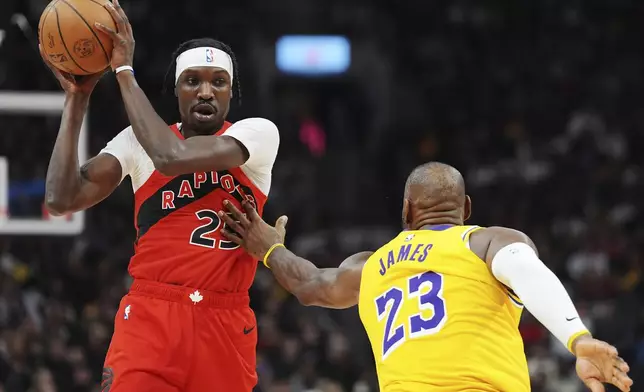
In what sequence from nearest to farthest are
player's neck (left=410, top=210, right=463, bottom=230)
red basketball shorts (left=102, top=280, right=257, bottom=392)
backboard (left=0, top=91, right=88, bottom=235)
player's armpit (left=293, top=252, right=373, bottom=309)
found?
player's neck (left=410, top=210, right=463, bottom=230) < red basketball shorts (left=102, top=280, right=257, bottom=392) < player's armpit (left=293, top=252, right=373, bottom=309) < backboard (left=0, top=91, right=88, bottom=235)

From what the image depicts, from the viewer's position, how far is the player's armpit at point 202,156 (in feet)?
16.4

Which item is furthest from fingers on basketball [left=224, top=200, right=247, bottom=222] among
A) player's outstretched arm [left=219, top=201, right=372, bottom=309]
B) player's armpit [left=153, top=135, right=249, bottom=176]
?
player's armpit [left=153, top=135, right=249, bottom=176]

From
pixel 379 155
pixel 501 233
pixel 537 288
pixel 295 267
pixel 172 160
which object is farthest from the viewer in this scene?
pixel 379 155

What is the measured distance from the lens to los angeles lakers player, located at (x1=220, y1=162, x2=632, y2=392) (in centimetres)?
418

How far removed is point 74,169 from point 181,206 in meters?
0.54

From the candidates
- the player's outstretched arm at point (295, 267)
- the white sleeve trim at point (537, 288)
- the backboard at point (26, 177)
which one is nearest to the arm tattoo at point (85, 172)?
the player's outstretched arm at point (295, 267)

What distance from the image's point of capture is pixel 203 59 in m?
5.33

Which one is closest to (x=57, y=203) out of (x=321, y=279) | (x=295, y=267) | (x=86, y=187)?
(x=86, y=187)

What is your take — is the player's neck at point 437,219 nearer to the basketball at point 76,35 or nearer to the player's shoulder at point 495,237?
the player's shoulder at point 495,237

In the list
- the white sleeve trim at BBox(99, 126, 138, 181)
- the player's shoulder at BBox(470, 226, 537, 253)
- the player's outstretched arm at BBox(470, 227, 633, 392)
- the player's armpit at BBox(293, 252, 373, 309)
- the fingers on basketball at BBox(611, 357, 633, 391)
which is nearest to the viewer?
the fingers on basketball at BBox(611, 357, 633, 391)

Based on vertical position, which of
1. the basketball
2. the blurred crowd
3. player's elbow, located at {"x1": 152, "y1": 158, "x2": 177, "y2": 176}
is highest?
the basketball

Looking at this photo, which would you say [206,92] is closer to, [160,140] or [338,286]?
[160,140]

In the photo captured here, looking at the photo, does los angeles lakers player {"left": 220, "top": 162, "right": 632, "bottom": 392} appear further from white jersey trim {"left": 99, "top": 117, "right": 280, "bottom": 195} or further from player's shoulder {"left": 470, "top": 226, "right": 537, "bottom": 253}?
white jersey trim {"left": 99, "top": 117, "right": 280, "bottom": 195}

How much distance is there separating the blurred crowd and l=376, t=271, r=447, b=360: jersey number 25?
5.81 meters
